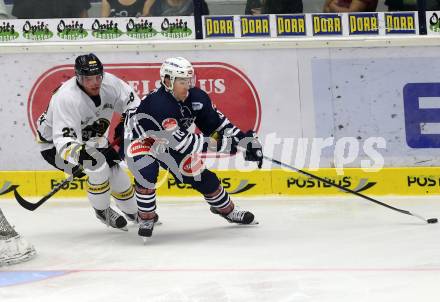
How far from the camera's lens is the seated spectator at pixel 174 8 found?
7742 millimetres

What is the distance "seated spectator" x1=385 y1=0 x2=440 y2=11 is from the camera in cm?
755

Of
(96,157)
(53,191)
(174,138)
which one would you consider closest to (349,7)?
(174,138)

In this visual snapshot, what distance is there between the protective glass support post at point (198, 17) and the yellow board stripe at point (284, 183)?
99cm

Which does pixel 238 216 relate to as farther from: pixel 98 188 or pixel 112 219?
pixel 98 188

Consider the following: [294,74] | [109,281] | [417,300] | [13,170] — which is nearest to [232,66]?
[294,74]

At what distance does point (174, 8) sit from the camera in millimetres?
7773

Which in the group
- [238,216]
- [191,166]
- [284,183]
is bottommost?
[238,216]

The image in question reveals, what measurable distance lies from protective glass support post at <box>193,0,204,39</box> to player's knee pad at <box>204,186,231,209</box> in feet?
5.14

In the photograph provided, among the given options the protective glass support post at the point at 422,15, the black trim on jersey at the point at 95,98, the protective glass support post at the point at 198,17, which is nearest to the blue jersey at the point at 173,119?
the black trim on jersey at the point at 95,98

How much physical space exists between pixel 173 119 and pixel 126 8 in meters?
1.79

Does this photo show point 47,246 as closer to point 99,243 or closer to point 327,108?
point 99,243

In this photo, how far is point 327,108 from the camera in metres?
7.63

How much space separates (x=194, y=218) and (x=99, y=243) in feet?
3.04

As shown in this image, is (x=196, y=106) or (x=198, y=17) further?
(x=198, y=17)
